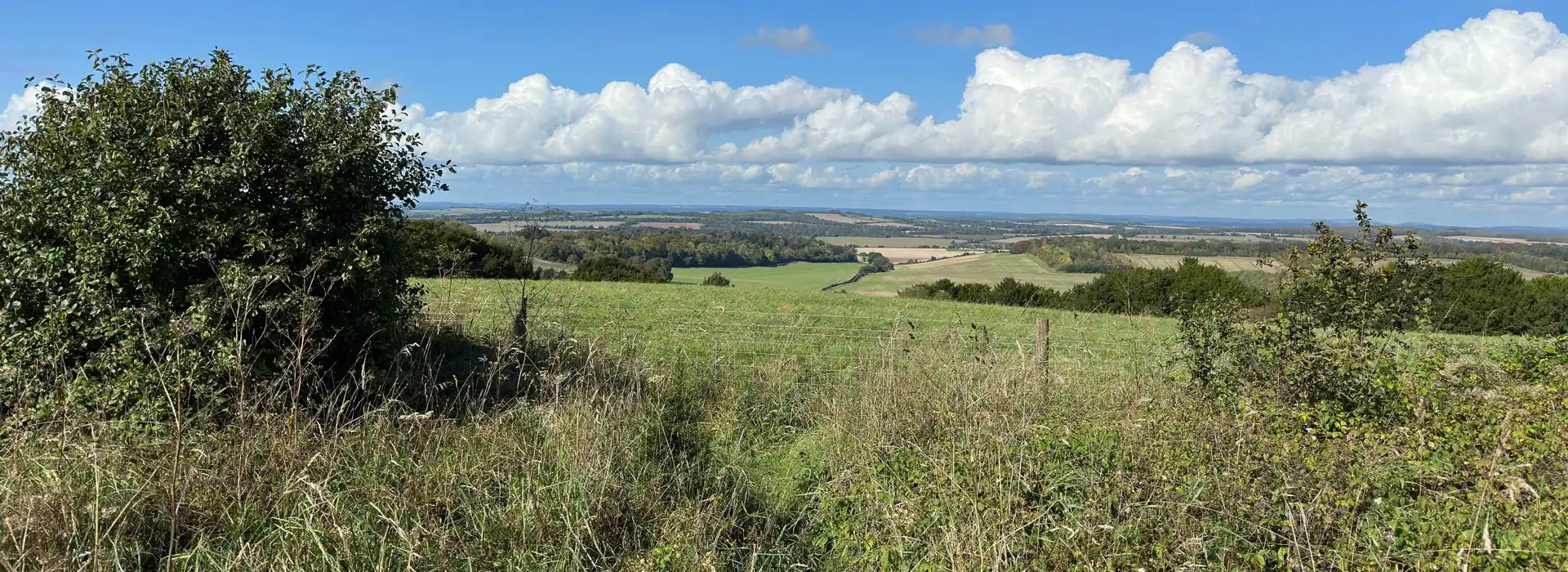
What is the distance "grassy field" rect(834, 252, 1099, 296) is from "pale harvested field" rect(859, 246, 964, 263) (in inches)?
241

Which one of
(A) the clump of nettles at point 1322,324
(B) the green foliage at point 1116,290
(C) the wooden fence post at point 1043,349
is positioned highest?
(A) the clump of nettles at point 1322,324

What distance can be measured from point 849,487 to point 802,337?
6418 millimetres

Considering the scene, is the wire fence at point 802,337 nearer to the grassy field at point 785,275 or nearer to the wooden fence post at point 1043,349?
the wooden fence post at point 1043,349

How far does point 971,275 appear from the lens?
3322 cm

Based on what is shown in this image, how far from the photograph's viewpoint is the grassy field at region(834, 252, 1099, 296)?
29.8 m

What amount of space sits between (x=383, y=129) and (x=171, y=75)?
1.34 m

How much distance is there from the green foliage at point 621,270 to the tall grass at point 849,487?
63.6 ft

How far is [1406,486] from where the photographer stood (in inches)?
158

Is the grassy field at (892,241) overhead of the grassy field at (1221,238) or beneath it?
beneath

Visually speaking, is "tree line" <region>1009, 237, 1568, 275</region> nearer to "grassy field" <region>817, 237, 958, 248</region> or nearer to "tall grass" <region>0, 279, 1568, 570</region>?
"tall grass" <region>0, 279, 1568, 570</region>

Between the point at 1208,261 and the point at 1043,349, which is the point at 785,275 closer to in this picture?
the point at 1208,261

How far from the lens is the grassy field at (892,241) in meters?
66.2

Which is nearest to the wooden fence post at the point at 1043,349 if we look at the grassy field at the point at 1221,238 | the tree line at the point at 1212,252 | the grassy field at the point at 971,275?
the tree line at the point at 1212,252

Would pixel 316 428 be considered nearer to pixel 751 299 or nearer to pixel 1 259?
pixel 1 259
